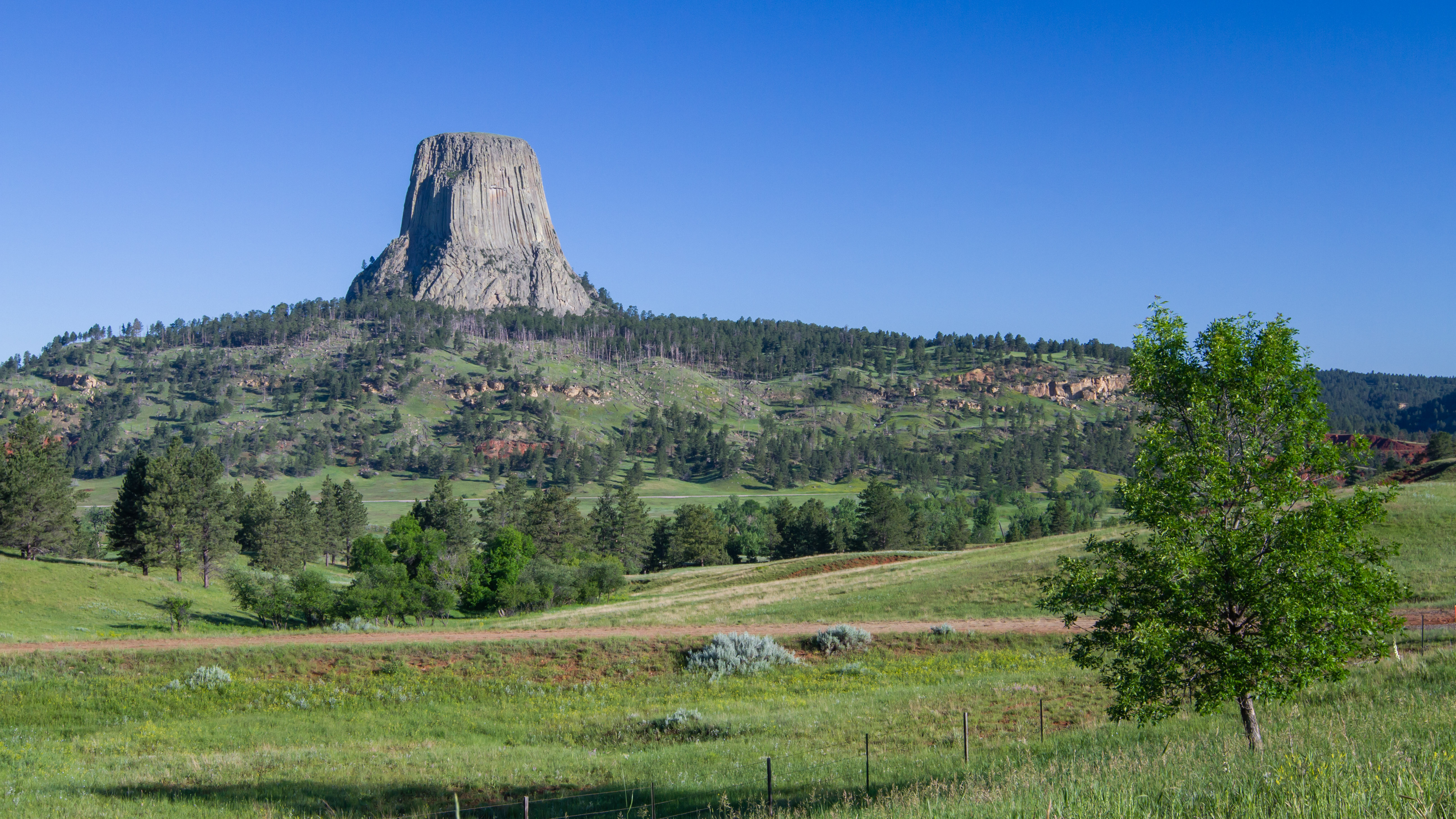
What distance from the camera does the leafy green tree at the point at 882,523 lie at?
10206 centimetres

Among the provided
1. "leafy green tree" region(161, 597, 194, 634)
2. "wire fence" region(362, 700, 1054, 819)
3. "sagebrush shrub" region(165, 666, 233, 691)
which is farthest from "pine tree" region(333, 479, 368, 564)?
"wire fence" region(362, 700, 1054, 819)

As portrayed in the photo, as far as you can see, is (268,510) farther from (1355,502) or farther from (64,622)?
(1355,502)

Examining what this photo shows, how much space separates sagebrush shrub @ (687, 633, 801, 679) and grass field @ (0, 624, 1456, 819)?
0.77 m

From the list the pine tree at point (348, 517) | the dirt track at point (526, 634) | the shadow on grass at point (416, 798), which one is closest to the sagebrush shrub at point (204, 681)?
the dirt track at point (526, 634)

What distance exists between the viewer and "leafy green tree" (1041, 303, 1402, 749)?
43.6 feet

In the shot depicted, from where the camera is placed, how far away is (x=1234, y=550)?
13719mm

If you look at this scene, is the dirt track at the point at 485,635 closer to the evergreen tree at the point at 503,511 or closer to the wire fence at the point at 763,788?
the wire fence at the point at 763,788

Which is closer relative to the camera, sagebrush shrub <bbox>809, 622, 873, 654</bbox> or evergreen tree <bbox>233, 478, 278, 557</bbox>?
sagebrush shrub <bbox>809, 622, 873, 654</bbox>

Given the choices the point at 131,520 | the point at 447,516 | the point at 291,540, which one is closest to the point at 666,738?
the point at 131,520

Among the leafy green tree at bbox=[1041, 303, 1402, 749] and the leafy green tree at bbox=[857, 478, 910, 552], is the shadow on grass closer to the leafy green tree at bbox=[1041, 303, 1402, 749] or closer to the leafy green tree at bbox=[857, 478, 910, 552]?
the leafy green tree at bbox=[1041, 303, 1402, 749]

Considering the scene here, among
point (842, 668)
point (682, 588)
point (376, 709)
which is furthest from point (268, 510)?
point (842, 668)

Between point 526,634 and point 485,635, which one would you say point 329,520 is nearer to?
point 485,635

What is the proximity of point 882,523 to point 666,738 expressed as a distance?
80997mm

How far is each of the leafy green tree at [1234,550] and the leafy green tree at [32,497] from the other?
72422 mm
